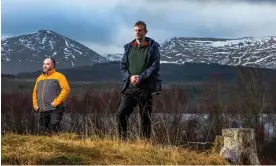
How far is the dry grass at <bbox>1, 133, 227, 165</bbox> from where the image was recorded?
202 inches

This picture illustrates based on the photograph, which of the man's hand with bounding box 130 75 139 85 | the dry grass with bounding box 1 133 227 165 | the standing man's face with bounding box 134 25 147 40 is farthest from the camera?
the standing man's face with bounding box 134 25 147 40

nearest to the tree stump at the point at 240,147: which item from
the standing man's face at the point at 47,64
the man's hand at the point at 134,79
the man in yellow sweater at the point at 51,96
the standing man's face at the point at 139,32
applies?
the man's hand at the point at 134,79

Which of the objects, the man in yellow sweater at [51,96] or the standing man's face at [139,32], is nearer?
the standing man's face at [139,32]

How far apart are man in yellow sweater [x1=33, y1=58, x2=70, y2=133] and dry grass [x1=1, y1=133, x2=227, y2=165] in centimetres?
191

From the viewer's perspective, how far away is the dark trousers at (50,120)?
8.09m

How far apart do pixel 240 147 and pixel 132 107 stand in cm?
180

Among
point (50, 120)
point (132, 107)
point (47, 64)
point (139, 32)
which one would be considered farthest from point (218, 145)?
point (47, 64)

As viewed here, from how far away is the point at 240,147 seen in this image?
586 cm

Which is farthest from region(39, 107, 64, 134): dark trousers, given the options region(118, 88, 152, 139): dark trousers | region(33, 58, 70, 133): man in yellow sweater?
region(118, 88, 152, 139): dark trousers

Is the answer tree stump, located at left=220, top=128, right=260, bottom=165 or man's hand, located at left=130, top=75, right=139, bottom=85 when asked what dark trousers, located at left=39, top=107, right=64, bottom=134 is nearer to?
man's hand, located at left=130, top=75, right=139, bottom=85

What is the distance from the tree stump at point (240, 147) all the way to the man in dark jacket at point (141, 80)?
136cm

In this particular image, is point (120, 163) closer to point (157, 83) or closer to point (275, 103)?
point (157, 83)

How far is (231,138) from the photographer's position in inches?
234

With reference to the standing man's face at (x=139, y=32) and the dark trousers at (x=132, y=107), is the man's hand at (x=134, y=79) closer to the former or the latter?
the dark trousers at (x=132, y=107)
